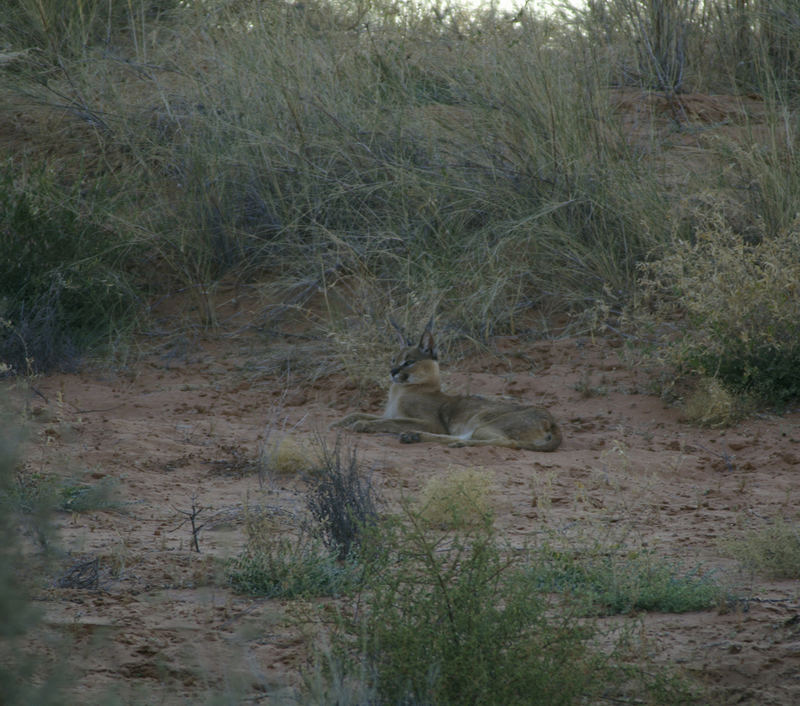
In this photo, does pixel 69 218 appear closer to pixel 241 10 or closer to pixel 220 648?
pixel 241 10

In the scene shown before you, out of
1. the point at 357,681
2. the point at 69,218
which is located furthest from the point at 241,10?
the point at 357,681

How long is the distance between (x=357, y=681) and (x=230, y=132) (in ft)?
31.2

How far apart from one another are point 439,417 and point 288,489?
2.27 meters

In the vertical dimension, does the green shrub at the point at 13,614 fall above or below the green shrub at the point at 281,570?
above

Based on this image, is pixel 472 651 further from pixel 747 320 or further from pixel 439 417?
pixel 747 320

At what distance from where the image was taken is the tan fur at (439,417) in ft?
23.0

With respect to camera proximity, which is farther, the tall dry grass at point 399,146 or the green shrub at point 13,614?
the tall dry grass at point 399,146

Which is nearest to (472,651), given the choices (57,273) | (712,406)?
(712,406)

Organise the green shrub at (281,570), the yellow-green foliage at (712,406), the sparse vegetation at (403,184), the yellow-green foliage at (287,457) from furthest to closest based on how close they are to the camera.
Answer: the sparse vegetation at (403,184)
the yellow-green foliage at (712,406)
the yellow-green foliage at (287,457)
the green shrub at (281,570)

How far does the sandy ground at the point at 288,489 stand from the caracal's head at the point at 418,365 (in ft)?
2.13

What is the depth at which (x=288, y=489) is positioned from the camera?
560cm

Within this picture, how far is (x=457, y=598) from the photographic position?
9.82 feet

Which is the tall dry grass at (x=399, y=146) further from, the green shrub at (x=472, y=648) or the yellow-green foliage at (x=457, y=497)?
the green shrub at (x=472, y=648)

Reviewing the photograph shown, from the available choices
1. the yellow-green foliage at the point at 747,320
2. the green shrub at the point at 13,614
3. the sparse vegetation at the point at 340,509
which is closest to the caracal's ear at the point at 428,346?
the yellow-green foliage at the point at 747,320
